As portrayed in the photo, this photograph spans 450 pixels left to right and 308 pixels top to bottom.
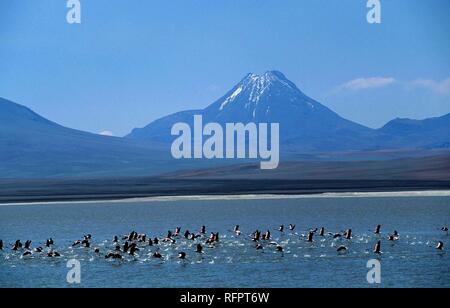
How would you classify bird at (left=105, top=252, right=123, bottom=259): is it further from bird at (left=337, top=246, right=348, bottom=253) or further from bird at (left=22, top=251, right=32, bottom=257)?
bird at (left=337, top=246, right=348, bottom=253)

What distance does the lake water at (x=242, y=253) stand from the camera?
3894 cm

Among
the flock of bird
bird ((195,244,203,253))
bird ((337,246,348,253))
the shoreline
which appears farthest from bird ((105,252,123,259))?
the shoreline

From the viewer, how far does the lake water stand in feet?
128

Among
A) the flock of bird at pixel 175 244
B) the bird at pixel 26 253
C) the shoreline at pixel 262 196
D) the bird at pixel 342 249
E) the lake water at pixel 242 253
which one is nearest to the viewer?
the lake water at pixel 242 253

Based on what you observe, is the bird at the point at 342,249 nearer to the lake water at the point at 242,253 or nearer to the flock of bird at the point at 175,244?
the flock of bird at the point at 175,244

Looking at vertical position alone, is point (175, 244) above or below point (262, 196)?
below

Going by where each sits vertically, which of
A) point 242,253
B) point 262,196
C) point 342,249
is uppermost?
point 262,196

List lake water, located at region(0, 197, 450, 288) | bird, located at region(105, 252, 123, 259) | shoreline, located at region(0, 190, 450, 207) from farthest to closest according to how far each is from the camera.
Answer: shoreline, located at region(0, 190, 450, 207) → bird, located at region(105, 252, 123, 259) → lake water, located at region(0, 197, 450, 288)

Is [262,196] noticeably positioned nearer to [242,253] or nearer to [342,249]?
[342,249]

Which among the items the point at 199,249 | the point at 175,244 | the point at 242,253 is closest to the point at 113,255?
the point at 199,249

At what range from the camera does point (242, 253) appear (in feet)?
159

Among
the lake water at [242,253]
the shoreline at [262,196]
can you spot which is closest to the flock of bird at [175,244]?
the lake water at [242,253]
